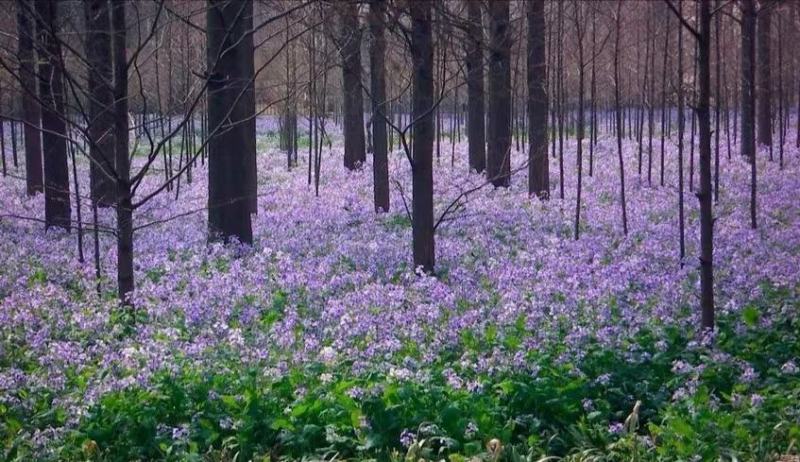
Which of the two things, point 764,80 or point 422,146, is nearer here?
point 422,146

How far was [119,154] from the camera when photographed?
27.1 feet

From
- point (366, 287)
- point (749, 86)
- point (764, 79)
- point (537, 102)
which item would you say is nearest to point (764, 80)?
point (764, 79)

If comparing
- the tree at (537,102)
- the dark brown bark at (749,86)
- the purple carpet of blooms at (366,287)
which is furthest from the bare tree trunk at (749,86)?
the tree at (537,102)

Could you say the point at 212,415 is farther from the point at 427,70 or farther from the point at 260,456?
the point at 427,70

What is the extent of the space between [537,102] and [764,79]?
9.54 m

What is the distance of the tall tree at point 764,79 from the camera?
75.1ft

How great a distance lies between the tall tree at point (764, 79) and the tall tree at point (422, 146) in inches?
528

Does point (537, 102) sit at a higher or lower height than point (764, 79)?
lower

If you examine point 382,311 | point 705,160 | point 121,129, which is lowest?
point 382,311

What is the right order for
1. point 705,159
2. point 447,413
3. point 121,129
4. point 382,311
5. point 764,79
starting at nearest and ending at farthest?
point 447,413
point 705,159
point 121,129
point 382,311
point 764,79

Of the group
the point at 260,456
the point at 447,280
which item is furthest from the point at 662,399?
the point at 447,280

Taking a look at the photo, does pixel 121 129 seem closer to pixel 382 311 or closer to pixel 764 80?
pixel 382 311

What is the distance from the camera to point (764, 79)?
23672mm

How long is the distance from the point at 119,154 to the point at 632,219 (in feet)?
30.0
